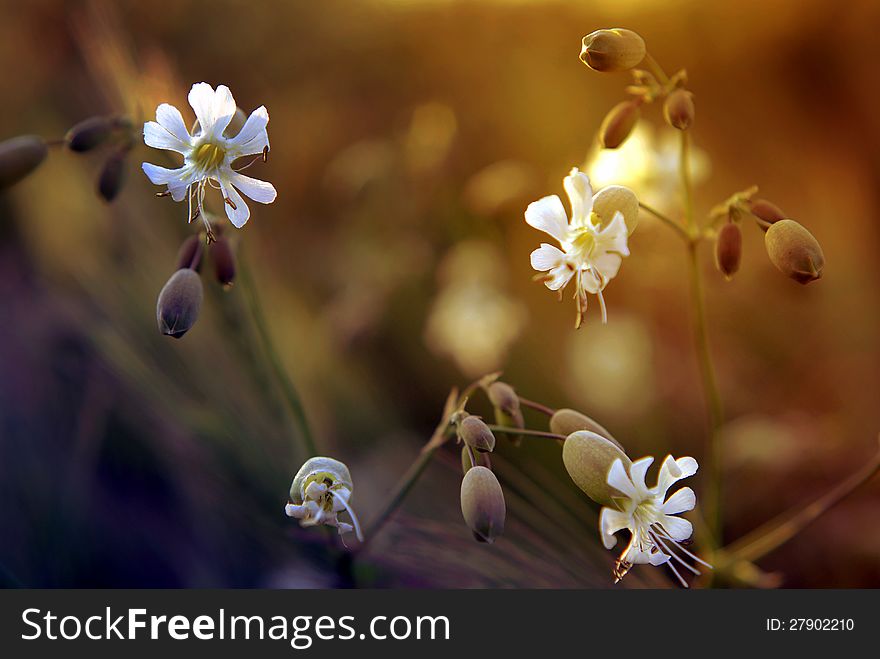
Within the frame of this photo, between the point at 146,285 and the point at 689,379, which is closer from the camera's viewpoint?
the point at 146,285

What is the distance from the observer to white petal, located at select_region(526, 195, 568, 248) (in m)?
0.86

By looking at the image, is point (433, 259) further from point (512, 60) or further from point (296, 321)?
point (512, 60)

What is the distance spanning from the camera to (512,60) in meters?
2.00

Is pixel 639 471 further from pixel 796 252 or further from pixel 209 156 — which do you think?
pixel 209 156

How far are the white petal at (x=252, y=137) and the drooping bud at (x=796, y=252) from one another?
550 millimetres

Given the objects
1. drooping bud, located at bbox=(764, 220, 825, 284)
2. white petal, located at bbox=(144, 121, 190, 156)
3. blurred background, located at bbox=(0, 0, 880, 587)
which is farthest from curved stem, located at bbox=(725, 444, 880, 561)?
white petal, located at bbox=(144, 121, 190, 156)

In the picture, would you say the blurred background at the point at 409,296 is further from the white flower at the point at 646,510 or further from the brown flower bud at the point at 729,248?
the brown flower bud at the point at 729,248

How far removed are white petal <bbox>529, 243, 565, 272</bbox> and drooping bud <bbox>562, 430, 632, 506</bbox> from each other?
6.9 inches

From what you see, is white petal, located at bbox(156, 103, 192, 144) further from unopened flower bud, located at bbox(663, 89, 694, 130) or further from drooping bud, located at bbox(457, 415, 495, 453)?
unopened flower bud, located at bbox(663, 89, 694, 130)

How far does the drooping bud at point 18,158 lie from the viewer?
1.03 meters

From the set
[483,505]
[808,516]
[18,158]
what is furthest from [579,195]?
[18,158]

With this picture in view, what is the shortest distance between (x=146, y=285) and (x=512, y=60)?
3.56 feet

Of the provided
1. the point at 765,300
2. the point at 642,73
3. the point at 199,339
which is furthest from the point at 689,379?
the point at 199,339

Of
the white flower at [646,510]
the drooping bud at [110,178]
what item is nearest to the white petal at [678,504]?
the white flower at [646,510]
